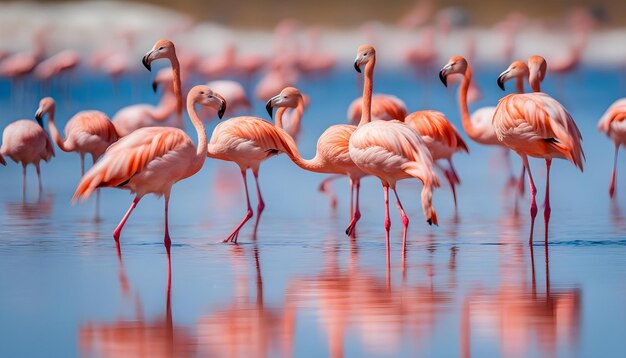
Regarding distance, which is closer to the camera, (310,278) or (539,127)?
(310,278)

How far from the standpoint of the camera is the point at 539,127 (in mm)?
7504

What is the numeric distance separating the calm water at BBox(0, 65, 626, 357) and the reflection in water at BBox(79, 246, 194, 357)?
0.04 ft

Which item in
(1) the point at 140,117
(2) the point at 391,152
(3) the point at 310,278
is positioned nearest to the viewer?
(3) the point at 310,278

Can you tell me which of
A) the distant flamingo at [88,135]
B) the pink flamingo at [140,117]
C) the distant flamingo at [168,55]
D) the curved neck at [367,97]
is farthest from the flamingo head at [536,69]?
the pink flamingo at [140,117]

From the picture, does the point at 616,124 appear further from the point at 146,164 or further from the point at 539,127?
the point at 146,164

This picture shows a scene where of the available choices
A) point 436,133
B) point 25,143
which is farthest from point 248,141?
point 25,143

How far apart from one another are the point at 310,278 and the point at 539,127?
2032 mm

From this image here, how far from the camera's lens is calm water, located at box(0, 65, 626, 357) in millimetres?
4777

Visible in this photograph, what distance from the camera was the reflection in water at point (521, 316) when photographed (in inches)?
185

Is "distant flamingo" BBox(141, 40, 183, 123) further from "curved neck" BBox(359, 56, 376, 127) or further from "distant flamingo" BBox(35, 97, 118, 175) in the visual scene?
"distant flamingo" BBox(35, 97, 118, 175)

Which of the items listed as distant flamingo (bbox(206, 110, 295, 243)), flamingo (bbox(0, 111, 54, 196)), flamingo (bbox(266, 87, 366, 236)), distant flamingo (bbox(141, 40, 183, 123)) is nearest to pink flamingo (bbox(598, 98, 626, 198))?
flamingo (bbox(266, 87, 366, 236))

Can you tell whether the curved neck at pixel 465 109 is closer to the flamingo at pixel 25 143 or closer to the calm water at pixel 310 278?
the calm water at pixel 310 278

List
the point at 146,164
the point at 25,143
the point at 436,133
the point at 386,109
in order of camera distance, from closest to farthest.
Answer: the point at 146,164 → the point at 436,133 → the point at 386,109 → the point at 25,143

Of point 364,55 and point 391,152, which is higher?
point 364,55
